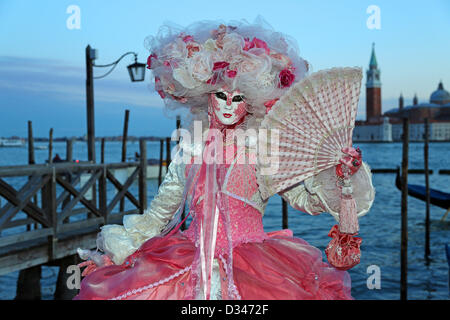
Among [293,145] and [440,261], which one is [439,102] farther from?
[293,145]

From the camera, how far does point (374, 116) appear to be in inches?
3846

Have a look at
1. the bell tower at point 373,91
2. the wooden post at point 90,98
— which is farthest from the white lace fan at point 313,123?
the bell tower at point 373,91

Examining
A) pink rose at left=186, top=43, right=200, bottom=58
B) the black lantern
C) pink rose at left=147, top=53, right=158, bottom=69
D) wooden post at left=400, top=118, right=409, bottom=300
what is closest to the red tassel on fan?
pink rose at left=186, top=43, right=200, bottom=58

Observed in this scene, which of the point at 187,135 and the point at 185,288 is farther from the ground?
the point at 187,135

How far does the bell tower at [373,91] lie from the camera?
98.8m

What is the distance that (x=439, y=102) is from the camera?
96.2 metres

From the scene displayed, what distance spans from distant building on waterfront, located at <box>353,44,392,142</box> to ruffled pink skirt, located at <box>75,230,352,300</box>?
89.1 metres

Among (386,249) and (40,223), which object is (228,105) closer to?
(40,223)

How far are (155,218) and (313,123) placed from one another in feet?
2.73

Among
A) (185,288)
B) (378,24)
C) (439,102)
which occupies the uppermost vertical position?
(439,102)

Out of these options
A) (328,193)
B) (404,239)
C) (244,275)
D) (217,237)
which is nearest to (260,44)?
(328,193)

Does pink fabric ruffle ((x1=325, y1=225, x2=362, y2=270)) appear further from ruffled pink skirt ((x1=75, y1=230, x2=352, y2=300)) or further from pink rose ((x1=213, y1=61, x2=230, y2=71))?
pink rose ((x1=213, y1=61, x2=230, y2=71))

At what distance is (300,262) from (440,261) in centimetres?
878
